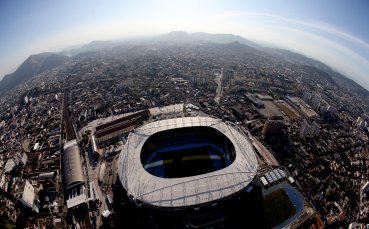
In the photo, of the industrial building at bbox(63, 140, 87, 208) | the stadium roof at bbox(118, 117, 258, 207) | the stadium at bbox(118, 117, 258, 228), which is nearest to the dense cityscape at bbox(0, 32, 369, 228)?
the industrial building at bbox(63, 140, 87, 208)

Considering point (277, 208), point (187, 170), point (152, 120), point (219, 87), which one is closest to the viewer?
point (277, 208)

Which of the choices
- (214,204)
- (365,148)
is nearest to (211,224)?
(214,204)

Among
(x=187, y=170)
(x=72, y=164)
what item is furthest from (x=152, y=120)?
(x=187, y=170)

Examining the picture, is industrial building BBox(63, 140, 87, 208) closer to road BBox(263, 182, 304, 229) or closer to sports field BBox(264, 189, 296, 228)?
sports field BBox(264, 189, 296, 228)

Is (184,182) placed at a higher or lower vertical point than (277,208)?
higher

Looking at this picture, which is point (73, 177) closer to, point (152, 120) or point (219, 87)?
point (152, 120)

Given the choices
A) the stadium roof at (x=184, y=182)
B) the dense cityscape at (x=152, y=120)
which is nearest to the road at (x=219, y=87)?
the dense cityscape at (x=152, y=120)
